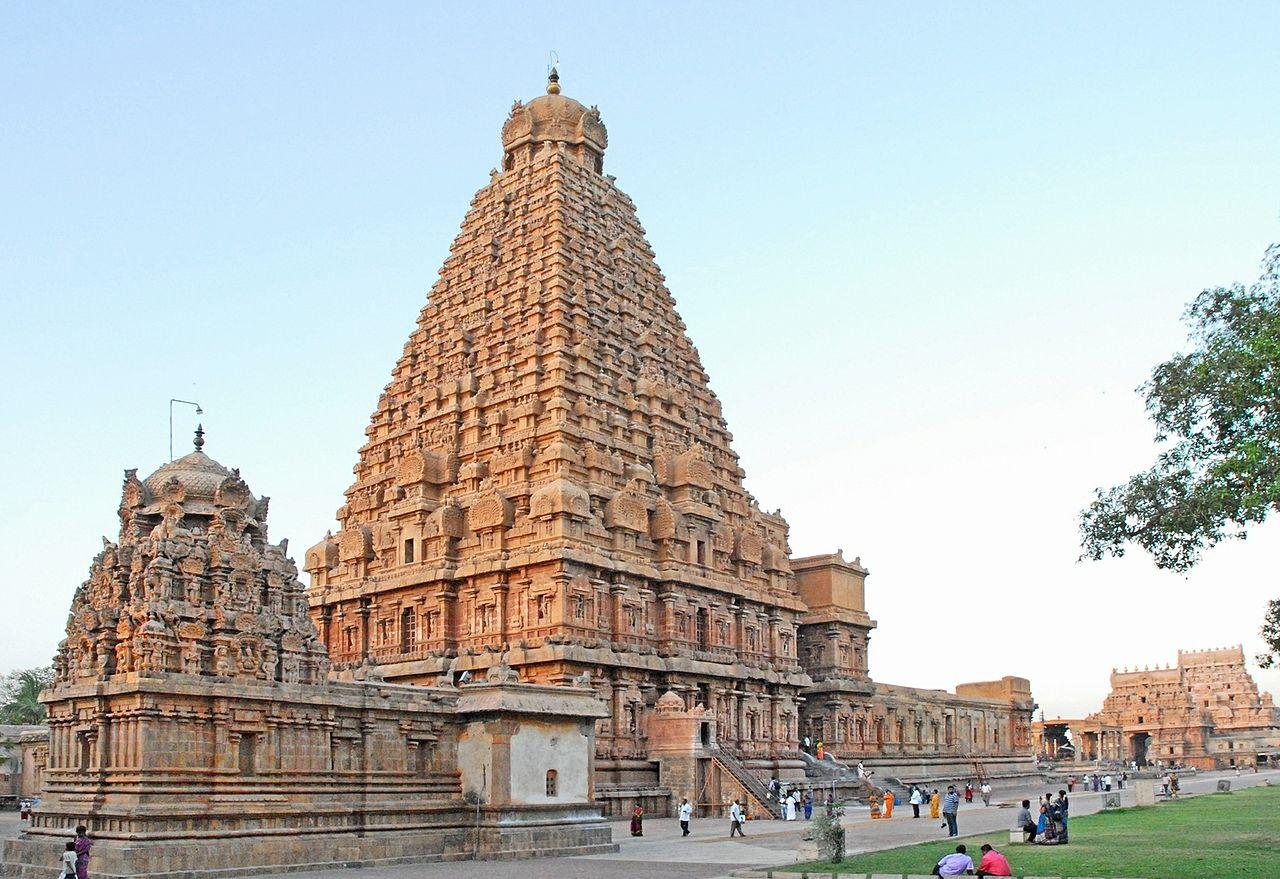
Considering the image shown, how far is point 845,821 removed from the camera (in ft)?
141

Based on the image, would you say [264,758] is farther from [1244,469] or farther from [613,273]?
[613,273]

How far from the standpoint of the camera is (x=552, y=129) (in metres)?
61.7

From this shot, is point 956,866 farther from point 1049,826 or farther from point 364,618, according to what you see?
point 364,618

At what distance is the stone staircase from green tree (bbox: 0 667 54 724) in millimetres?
36690

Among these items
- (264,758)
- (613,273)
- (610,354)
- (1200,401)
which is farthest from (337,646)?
(1200,401)

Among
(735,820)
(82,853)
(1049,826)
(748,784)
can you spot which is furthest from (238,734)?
(748,784)

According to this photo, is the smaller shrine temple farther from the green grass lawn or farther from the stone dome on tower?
the stone dome on tower

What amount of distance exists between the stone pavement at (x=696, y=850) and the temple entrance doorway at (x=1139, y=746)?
85.0m

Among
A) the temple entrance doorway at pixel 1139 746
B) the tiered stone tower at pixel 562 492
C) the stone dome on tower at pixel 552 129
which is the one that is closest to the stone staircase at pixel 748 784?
the tiered stone tower at pixel 562 492

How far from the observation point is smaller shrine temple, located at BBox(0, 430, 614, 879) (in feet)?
87.0

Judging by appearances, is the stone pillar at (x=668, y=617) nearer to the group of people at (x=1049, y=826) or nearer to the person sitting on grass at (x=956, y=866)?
the group of people at (x=1049, y=826)

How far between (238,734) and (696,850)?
12.0 m

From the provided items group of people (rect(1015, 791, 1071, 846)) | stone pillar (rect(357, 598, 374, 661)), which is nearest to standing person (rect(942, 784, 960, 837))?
group of people (rect(1015, 791, 1071, 846))

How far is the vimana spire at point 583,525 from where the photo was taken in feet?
155
